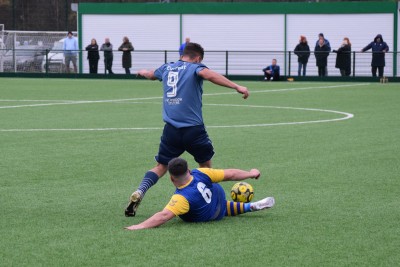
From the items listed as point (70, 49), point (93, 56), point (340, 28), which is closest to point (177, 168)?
point (93, 56)

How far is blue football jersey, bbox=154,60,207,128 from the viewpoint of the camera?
358 inches

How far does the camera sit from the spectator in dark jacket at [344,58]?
130ft

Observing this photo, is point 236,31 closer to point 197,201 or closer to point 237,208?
point 237,208

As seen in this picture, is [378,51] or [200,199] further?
[378,51]

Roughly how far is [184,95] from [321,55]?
31.3m

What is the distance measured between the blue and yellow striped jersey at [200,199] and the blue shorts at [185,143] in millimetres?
477

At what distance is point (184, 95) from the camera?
9.09m

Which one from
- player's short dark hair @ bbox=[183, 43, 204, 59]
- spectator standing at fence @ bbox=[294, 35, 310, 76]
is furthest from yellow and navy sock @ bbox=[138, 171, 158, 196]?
spectator standing at fence @ bbox=[294, 35, 310, 76]

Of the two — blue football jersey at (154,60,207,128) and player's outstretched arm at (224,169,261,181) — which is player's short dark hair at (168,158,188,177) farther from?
blue football jersey at (154,60,207,128)

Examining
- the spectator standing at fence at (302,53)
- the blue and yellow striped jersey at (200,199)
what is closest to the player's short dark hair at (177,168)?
the blue and yellow striped jersey at (200,199)

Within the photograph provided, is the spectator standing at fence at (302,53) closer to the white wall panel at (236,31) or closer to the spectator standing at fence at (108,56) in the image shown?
the white wall panel at (236,31)

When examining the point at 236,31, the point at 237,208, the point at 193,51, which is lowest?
the point at 237,208

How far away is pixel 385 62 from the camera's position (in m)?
40.7

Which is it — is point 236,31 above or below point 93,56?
above
